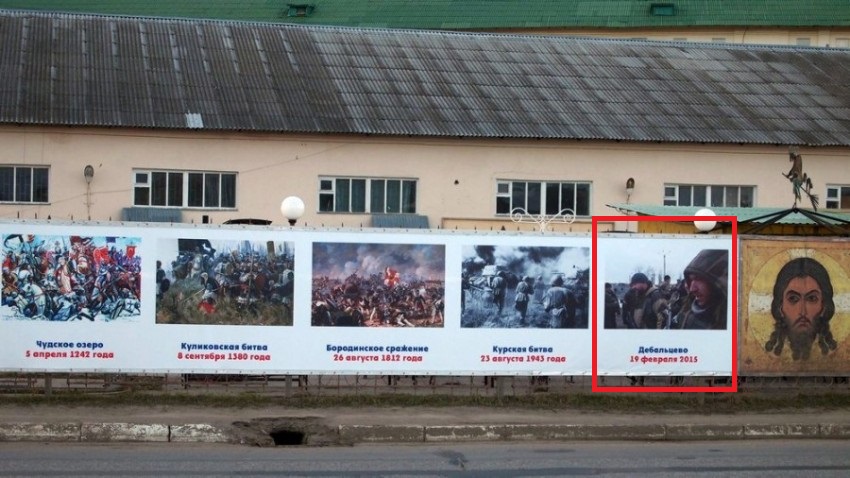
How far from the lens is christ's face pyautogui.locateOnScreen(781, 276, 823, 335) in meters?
15.5

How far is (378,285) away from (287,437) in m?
2.47

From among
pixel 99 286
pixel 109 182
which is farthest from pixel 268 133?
pixel 99 286

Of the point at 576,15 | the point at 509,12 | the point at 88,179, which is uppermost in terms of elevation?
the point at 509,12

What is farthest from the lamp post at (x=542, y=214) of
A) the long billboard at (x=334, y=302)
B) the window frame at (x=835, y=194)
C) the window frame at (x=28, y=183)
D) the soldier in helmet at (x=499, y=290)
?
the soldier in helmet at (x=499, y=290)

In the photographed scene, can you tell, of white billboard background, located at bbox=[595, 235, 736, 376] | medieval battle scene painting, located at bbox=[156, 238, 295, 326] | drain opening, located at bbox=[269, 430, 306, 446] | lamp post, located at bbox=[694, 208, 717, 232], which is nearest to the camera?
drain opening, located at bbox=[269, 430, 306, 446]

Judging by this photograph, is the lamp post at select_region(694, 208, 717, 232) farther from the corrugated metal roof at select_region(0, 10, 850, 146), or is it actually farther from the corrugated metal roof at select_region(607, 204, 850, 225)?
the corrugated metal roof at select_region(0, 10, 850, 146)

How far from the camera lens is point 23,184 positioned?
27250 mm

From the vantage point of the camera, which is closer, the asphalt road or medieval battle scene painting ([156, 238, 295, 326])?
the asphalt road

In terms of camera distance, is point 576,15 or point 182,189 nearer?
point 182,189

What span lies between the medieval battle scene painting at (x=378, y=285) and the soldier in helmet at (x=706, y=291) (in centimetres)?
322

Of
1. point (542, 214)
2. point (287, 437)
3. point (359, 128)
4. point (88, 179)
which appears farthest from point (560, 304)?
point (88, 179)

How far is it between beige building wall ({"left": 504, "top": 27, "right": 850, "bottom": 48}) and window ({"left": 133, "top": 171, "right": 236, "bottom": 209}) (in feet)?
104

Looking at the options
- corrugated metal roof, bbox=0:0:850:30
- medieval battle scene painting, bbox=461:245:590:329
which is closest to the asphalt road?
medieval battle scene painting, bbox=461:245:590:329

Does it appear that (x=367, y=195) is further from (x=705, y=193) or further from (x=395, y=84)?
(x=705, y=193)
